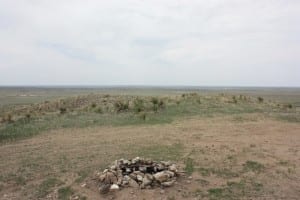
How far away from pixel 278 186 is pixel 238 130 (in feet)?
24.0

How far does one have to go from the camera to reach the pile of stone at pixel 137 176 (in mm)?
7971

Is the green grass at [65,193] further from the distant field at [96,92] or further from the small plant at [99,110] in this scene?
the distant field at [96,92]

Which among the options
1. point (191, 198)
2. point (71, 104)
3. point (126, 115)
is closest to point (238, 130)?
point (126, 115)

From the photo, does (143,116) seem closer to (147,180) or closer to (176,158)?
(176,158)

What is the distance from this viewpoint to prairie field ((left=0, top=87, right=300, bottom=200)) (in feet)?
26.3

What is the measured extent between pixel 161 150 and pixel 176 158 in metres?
1.17

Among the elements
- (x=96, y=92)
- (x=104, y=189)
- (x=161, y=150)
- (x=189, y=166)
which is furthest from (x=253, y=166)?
(x=96, y=92)

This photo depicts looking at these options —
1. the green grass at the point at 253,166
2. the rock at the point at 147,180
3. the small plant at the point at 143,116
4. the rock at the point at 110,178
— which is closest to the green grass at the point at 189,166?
the rock at the point at 147,180

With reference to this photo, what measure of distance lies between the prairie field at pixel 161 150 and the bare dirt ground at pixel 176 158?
0.9 inches

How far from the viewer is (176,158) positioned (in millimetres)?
10562

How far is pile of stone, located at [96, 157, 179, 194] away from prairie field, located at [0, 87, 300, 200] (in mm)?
204

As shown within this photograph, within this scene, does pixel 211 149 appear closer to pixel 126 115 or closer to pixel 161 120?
pixel 161 120

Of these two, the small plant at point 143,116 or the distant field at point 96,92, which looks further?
the distant field at point 96,92

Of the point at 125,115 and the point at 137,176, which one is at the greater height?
the point at 125,115
